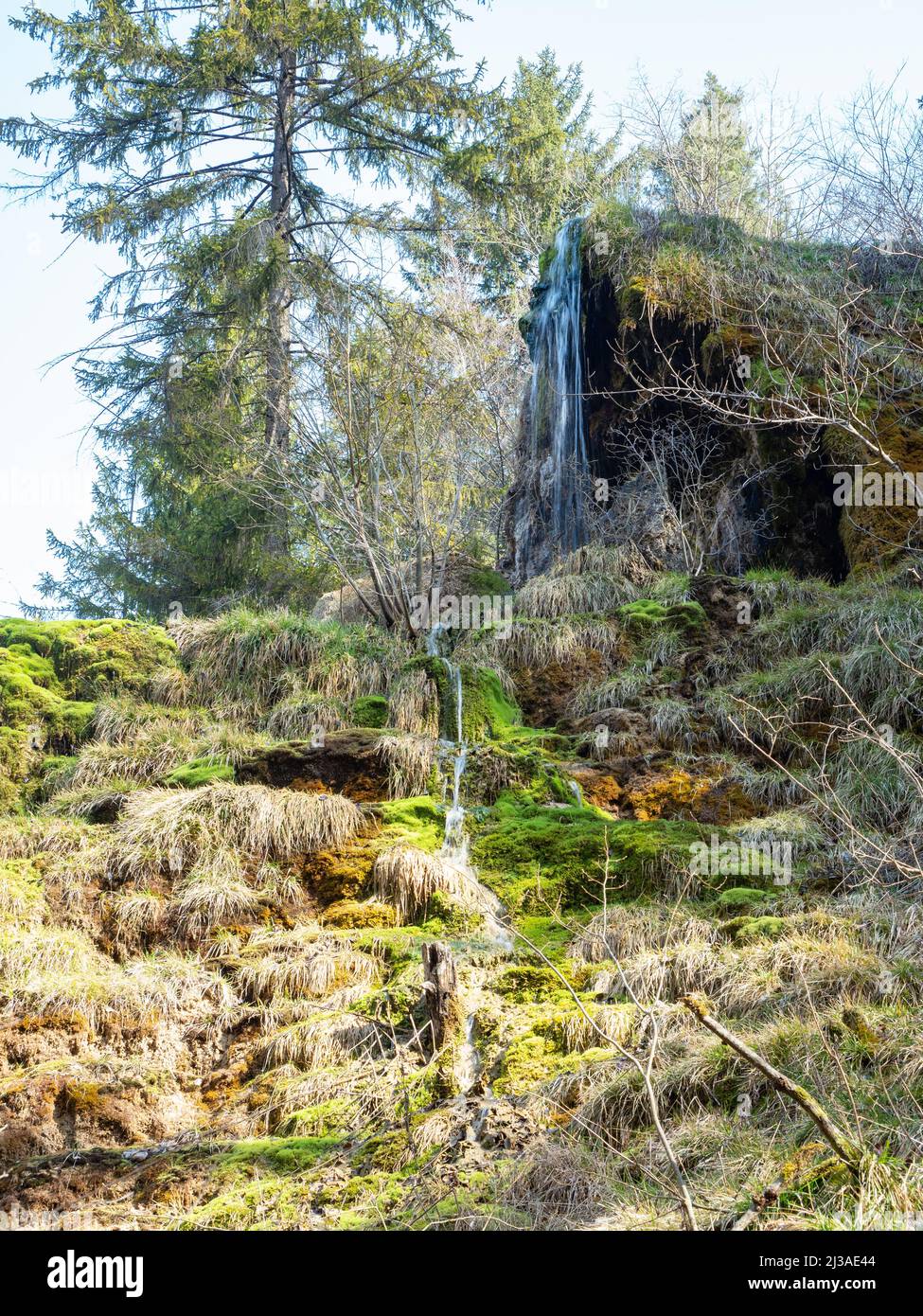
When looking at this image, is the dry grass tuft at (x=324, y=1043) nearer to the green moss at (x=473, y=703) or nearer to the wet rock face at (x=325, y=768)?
the wet rock face at (x=325, y=768)

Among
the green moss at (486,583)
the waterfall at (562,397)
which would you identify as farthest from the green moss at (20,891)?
the waterfall at (562,397)

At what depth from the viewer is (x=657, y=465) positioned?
11.3 m

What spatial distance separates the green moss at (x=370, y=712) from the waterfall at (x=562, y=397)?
14.2ft

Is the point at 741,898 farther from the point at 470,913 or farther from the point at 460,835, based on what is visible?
the point at 460,835

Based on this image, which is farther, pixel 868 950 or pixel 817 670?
pixel 817 670

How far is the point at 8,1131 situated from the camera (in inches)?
179

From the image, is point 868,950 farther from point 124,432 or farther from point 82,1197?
point 124,432

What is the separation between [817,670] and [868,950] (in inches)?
139

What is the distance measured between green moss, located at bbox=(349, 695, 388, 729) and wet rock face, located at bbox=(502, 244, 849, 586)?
157 inches

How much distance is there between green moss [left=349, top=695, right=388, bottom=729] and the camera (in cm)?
858

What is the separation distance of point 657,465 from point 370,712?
4.76m

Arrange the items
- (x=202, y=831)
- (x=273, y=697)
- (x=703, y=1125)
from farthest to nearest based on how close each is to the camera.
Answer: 1. (x=273, y=697)
2. (x=202, y=831)
3. (x=703, y=1125)

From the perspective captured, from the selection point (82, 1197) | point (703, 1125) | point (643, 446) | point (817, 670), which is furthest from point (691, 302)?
point (82, 1197)

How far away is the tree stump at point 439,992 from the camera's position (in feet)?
16.2
